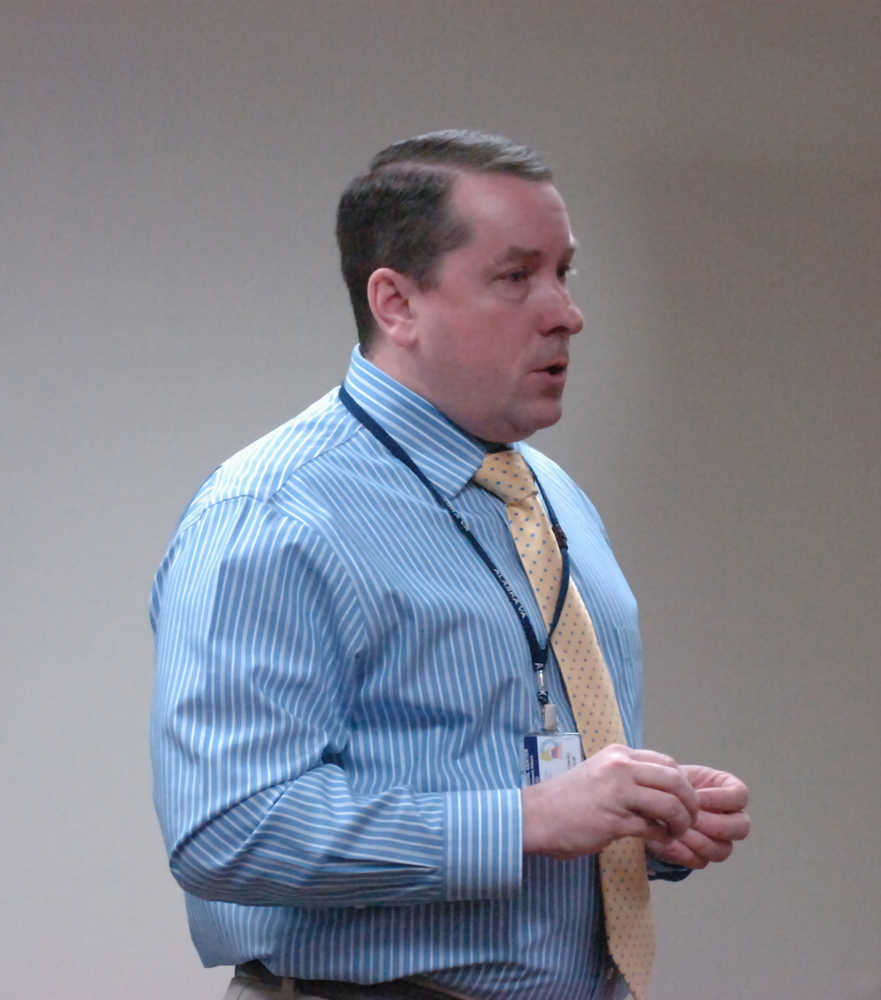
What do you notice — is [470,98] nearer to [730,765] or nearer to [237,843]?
[730,765]

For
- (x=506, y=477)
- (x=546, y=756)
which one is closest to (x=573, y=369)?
(x=506, y=477)

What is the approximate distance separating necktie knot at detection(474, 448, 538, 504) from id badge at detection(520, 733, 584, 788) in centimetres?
30

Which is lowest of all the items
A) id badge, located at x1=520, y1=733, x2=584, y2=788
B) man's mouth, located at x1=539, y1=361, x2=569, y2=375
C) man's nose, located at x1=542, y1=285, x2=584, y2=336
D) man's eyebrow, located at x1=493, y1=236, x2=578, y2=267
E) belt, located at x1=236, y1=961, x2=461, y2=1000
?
belt, located at x1=236, y1=961, x2=461, y2=1000

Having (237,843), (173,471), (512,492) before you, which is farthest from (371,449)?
(173,471)

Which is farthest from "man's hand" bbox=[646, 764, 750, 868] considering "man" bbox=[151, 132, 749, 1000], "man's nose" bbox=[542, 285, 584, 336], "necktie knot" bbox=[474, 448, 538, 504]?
"man's nose" bbox=[542, 285, 584, 336]

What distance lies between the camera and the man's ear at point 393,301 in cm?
164

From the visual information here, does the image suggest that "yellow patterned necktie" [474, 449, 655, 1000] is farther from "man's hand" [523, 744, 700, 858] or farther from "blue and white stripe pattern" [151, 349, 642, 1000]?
"man's hand" [523, 744, 700, 858]

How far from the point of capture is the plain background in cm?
345

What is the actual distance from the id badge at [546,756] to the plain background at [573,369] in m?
2.11

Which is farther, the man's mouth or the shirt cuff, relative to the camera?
the man's mouth

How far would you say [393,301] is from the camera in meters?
1.65

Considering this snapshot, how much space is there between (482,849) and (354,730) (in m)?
0.18

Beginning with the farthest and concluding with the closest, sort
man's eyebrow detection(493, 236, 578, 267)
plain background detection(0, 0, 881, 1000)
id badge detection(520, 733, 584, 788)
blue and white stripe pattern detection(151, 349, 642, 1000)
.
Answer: plain background detection(0, 0, 881, 1000) < man's eyebrow detection(493, 236, 578, 267) < id badge detection(520, 733, 584, 788) < blue and white stripe pattern detection(151, 349, 642, 1000)

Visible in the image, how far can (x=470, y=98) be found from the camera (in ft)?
11.8
